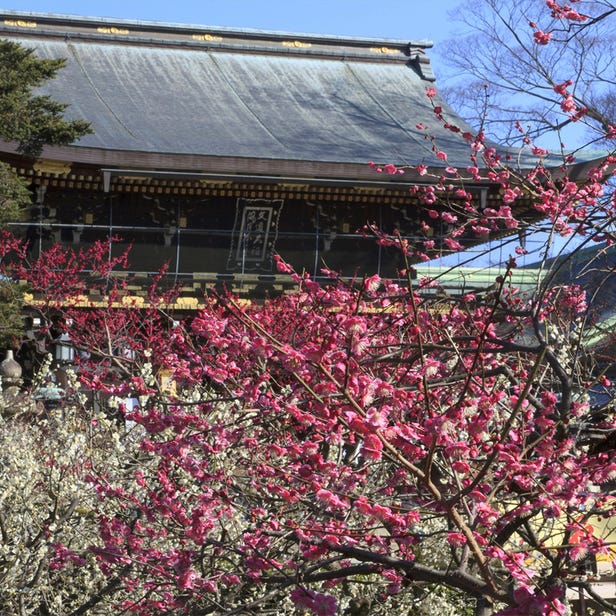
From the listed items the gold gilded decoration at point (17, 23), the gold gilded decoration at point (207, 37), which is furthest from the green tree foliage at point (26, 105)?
the gold gilded decoration at point (207, 37)

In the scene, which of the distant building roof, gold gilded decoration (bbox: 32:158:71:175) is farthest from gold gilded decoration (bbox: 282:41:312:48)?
gold gilded decoration (bbox: 32:158:71:175)

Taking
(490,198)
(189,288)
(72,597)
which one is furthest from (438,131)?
(72,597)

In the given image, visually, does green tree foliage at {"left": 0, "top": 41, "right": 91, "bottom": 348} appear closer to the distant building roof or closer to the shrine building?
the shrine building

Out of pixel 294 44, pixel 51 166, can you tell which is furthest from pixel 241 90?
pixel 51 166

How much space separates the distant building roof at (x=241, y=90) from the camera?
Result: 1908 cm

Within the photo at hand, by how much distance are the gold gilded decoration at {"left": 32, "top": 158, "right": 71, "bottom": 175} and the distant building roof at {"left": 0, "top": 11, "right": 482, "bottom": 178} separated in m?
0.94

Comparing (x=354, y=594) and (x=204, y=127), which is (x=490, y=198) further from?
(x=354, y=594)

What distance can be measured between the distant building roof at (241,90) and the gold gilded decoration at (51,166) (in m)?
0.94

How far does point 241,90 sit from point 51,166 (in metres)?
6.74

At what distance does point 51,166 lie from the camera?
53.5 feet

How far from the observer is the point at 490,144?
1944cm

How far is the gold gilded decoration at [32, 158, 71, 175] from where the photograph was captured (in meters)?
16.1

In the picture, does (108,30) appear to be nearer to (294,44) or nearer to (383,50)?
(294,44)

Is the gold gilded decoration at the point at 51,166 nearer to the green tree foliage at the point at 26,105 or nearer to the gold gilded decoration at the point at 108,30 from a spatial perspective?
the green tree foliage at the point at 26,105
